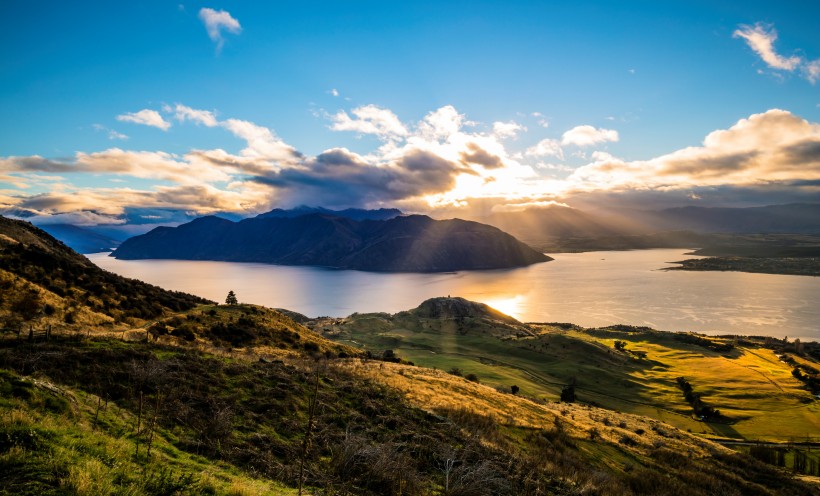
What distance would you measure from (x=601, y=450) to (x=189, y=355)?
26.2 m

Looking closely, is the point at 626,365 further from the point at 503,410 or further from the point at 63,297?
the point at 63,297

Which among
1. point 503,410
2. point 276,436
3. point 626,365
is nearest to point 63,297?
point 276,436

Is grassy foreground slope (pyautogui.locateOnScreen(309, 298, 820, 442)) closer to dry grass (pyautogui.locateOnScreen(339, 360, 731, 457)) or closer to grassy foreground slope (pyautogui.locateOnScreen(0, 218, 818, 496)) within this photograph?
dry grass (pyautogui.locateOnScreen(339, 360, 731, 457))

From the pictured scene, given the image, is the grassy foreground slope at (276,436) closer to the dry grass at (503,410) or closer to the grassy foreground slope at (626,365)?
the dry grass at (503,410)

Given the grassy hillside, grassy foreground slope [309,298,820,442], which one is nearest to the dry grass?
the grassy hillside

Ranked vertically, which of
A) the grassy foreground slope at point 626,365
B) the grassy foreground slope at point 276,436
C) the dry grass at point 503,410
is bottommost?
the grassy foreground slope at point 626,365

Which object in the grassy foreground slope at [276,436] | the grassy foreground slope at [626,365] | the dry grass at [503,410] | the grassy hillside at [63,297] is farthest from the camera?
the grassy foreground slope at [626,365]

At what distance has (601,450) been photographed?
85.4 feet

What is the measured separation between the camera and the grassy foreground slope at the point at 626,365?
7212 centimetres

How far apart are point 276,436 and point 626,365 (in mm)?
115513

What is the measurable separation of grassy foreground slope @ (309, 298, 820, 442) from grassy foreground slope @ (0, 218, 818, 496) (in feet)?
105

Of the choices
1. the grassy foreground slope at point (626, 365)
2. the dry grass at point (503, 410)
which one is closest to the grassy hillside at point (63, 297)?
the dry grass at point (503, 410)

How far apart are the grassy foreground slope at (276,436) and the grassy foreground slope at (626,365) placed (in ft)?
105

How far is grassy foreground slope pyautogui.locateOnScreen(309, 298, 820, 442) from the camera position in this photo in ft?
237
